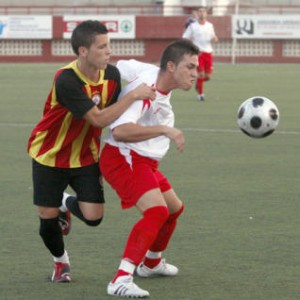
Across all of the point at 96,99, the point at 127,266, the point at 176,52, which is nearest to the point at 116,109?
the point at 96,99

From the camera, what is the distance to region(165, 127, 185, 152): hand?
21.7 feet

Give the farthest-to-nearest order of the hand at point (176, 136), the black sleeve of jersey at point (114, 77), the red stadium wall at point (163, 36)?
the red stadium wall at point (163, 36)
the black sleeve of jersey at point (114, 77)
the hand at point (176, 136)

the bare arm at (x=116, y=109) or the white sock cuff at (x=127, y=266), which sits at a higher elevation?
the bare arm at (x=116, y=109)

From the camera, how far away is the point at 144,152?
715 centimetres

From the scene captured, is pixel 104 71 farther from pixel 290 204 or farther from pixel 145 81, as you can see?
pixel 290 204

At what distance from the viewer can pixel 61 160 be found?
732 centimetres

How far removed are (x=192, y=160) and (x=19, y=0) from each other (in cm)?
3831

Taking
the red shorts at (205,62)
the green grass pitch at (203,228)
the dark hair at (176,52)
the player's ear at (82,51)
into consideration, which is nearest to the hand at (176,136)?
the dark hair at (176,52)

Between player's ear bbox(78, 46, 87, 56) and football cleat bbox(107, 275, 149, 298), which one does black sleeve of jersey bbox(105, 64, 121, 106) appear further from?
football cleat bbox(107, 275, 149, 298)

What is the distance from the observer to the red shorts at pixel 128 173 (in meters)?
7.04

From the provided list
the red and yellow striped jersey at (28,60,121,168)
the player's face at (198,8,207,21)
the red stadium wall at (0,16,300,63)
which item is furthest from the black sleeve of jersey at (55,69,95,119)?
the red stadium wall at (0,16,300,63)

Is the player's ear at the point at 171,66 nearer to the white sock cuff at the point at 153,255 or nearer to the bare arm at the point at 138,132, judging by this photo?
the bare arm at the point at 138,132

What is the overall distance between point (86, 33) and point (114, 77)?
407 millimetres

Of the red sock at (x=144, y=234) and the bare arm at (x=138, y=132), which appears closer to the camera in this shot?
the bare arm at (x=138, y=132)
